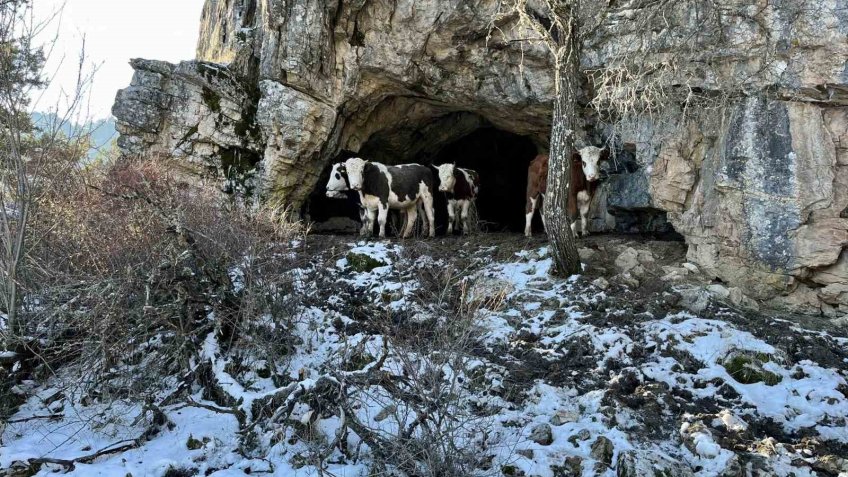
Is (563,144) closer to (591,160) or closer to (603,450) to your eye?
(591,160)

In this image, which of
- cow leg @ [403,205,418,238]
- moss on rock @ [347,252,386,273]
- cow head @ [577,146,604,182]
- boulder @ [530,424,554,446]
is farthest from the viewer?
cow leg @ [403,205,418,238]

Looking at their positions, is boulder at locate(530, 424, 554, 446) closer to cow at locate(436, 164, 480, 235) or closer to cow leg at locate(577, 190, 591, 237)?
cow leg at locate(577, 190, 591, 237)

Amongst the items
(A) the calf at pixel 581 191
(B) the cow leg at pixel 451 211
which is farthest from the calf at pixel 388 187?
(A) the calf at pixel 581 191

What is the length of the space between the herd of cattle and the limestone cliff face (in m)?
0.58

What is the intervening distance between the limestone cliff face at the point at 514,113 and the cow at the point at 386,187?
0.94m

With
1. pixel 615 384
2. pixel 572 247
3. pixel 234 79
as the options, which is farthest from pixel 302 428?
pixel 234 79

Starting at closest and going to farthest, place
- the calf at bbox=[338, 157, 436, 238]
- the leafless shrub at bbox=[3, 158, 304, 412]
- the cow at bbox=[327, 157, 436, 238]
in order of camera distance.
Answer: the leafless shrub at bbox=[3, 158, 304, 412] → the calf at bbox=[338, 157, 436, 238] → the cow at bbox=[327, 157, 436, 238]

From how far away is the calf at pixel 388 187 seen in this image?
11766 millimetres

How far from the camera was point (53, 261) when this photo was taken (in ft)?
20.9

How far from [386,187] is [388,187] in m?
0.04

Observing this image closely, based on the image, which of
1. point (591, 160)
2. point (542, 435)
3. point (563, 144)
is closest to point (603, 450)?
point (542, 435)

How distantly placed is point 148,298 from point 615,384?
4411 mm

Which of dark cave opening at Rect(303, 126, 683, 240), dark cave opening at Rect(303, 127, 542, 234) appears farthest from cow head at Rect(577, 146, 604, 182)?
dark cave opening at Rect(303, 127, 542, 234)

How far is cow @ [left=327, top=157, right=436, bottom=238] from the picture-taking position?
1188cm
